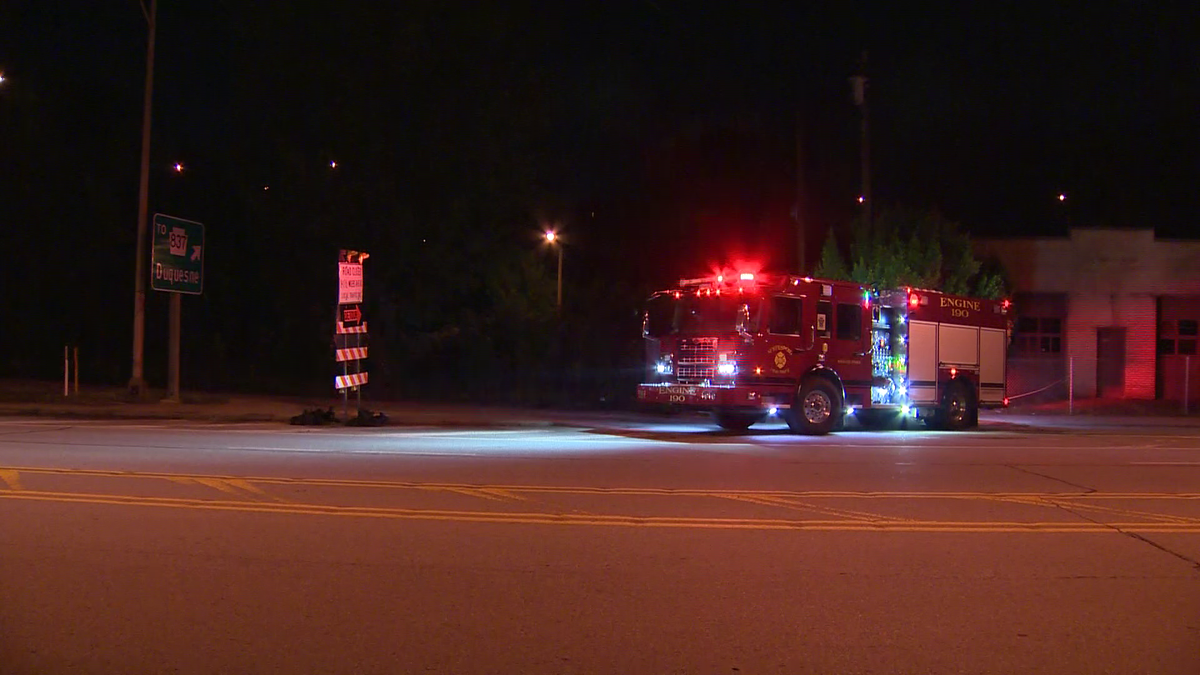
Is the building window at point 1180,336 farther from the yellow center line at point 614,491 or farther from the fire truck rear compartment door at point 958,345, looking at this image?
the yellow center line at point 614,491

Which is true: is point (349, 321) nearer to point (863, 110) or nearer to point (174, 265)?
point (174, 265)

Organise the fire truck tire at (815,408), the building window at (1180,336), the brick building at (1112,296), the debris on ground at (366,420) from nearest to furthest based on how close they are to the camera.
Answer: the fire truck tire at (815,408)
the debris on ground at (366,420)
the brick building at (1112,296)
the building window at (1180,336)

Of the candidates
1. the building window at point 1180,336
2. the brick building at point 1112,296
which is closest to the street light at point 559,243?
the brick building at point 1112,296

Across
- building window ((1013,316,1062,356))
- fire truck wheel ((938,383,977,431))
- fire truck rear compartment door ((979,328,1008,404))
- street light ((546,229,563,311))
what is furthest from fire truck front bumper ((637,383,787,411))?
building window ((1013,316,1062,356))

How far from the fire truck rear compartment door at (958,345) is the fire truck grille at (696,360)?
6299 millimetres

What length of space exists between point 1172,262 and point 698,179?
17.2 metres

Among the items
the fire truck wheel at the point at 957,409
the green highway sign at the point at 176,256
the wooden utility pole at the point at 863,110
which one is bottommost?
the fire truck wheel at the point at 957,409

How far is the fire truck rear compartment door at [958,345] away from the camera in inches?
878

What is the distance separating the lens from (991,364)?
2381 cm

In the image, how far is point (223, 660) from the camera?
567cm

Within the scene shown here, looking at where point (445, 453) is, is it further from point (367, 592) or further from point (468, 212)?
A: point (468, 212)

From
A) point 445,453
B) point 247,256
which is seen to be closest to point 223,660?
point 445,453

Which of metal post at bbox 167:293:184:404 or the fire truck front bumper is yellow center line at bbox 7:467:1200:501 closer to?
the fire truck front bumper

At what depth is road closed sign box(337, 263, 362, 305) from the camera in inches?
797
